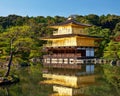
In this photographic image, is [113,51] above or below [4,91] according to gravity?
above

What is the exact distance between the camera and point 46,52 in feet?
160

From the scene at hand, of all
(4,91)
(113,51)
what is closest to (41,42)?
(113,51)

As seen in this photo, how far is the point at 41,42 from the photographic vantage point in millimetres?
52312

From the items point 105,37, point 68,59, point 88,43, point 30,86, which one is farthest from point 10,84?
point 105,37

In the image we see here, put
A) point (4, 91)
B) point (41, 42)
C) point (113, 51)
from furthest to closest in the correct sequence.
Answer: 1. point (41, 42)
2. point (113, 51)
3. point (4, 91)

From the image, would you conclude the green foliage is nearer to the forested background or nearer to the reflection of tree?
the forested background

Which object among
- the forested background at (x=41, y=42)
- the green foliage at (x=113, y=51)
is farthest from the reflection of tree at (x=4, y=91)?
the green foliage at (x=113, y=51)

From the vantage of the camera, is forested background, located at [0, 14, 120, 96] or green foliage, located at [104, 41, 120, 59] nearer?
forested background, located at [0, 14, 120, 96]

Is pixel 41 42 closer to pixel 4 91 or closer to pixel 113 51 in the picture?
pixel 113 51

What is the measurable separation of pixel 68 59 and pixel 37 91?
88.3 feet

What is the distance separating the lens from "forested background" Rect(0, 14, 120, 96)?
1872cm

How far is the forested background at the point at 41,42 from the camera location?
737 inches

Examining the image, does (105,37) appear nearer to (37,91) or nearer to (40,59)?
(40,59)

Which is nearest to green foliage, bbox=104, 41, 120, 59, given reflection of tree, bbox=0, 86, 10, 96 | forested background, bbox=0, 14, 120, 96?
forested background, bbox=0, 14, 120, 96
